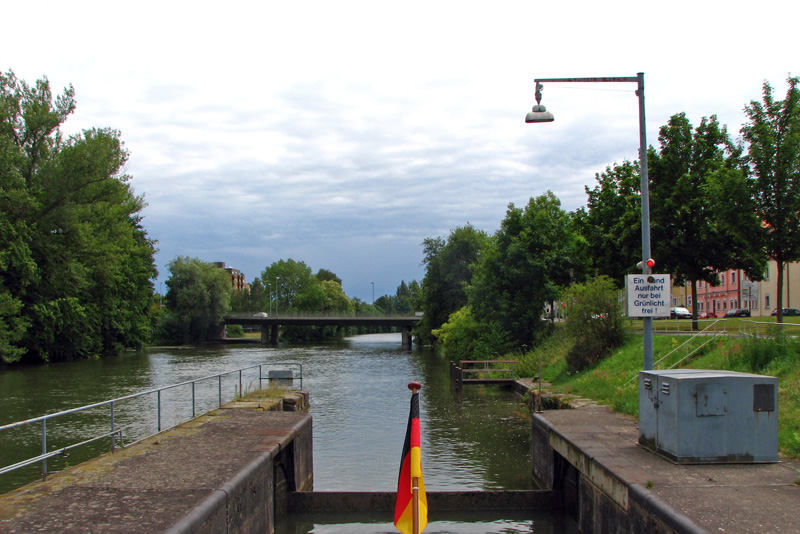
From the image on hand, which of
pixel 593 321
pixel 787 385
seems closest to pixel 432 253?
pixel 593 321

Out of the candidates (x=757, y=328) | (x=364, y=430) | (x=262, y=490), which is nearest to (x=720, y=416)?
(x=262, y=490)

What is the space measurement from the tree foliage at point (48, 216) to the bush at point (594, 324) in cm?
3155

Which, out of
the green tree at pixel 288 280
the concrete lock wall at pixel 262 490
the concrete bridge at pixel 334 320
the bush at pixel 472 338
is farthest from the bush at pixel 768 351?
the green tree at pixel 288 280

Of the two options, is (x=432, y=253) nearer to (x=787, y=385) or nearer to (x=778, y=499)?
(x=787, y=385)

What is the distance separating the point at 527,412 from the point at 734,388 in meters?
14.6

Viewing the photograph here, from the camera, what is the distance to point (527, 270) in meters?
36.9

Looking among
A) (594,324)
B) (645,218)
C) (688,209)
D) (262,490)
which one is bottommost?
(262,490)

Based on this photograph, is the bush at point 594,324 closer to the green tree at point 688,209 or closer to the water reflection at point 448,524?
the green tree at point 688,209

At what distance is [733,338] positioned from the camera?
62.1 feet

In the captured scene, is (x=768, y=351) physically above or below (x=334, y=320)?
above

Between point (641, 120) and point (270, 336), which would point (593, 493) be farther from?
point (270, 336)

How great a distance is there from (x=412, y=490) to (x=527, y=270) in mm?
32168

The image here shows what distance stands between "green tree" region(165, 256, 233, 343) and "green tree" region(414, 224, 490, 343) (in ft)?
113

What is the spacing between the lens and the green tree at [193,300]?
86750 mm
